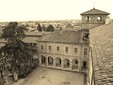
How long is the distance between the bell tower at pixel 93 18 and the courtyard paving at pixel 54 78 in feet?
29.6

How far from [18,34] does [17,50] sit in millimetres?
2492

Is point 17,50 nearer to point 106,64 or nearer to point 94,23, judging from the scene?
point 94,23

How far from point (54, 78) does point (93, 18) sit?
42.0 feet

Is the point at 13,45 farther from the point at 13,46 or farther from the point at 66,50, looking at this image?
the point at 66,50

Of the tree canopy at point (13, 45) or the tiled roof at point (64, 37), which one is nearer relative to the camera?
the tree canopy at point (13, 45)

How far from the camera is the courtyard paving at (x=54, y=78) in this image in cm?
2505

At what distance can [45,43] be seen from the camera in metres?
33.3

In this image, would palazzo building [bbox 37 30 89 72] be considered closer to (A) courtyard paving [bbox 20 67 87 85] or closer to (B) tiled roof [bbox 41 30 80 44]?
(B) tiled roof [bbox 41 30 80 44]

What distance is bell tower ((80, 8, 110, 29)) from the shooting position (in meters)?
30.3

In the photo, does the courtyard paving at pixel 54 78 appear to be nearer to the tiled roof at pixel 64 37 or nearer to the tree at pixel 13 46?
the tree at pixel 13 46

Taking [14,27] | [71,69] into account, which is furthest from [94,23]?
[14,27]

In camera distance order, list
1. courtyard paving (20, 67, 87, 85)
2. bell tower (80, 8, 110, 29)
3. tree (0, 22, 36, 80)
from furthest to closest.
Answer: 1. bell tower (80, 8, 110, 29)
2. tree (0, 22, 36, 80)
3. courtyard paving (20, 67, 87, 85)

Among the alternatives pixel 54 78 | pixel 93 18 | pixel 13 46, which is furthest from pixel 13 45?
pixel 93 18

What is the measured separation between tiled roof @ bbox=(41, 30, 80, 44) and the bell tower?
2.51 meters
